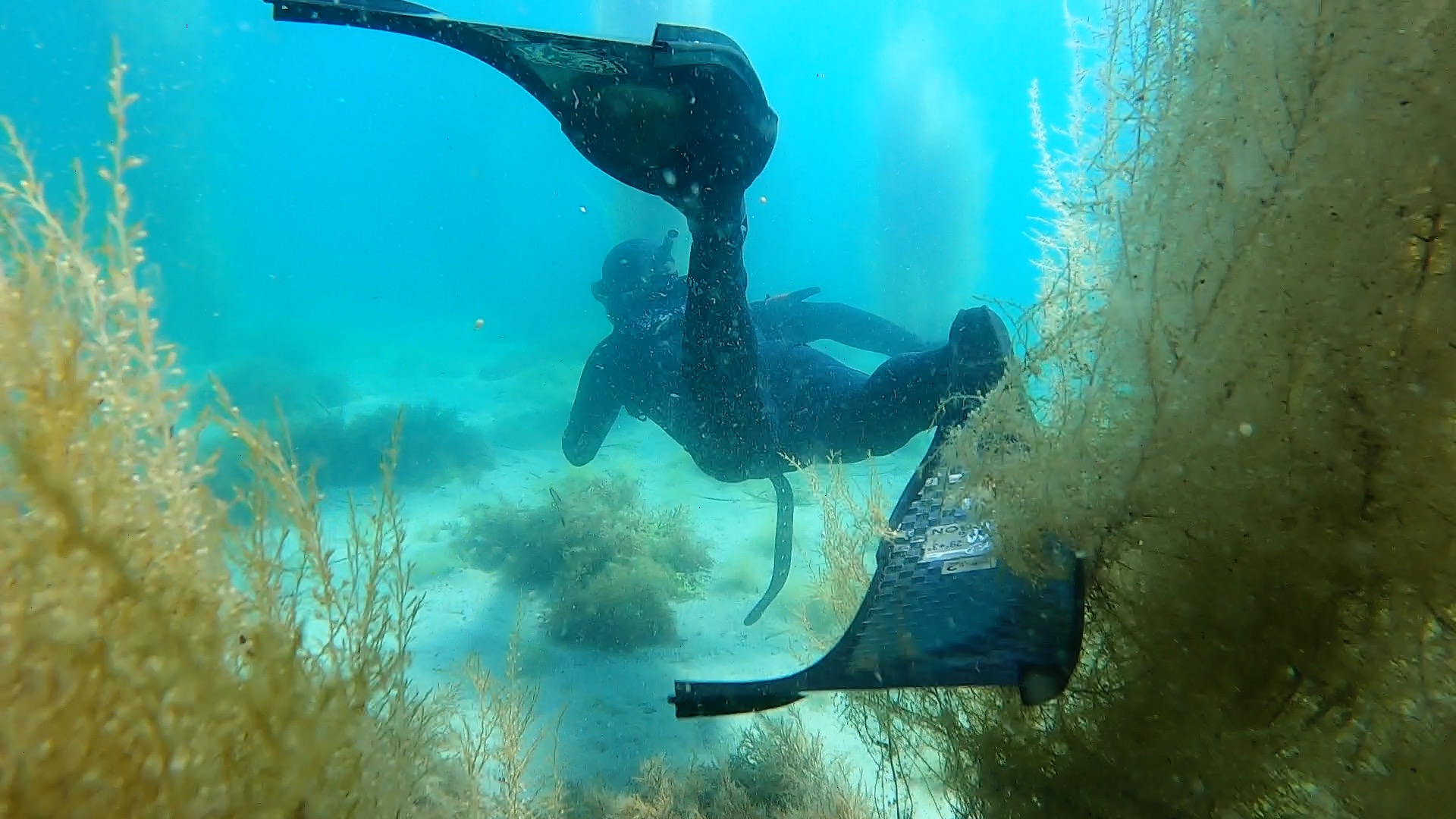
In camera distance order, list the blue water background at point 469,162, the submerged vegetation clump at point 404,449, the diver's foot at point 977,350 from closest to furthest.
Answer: the diver's foot at point 977,350 → the submerged vegetation clump at point 404,449 → the blue water background at point 469,162

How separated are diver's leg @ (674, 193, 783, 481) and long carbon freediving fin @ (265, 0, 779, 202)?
304mm

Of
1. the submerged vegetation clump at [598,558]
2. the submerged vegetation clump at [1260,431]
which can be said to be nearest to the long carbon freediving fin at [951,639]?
the submerged vegetation clump at [1260,431]

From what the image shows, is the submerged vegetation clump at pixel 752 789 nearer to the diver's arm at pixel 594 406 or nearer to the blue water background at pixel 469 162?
the diver's arm at pixel 594 406

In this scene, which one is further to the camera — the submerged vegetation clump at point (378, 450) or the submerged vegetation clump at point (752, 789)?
the submerged vegetation clump at point (378, 450)

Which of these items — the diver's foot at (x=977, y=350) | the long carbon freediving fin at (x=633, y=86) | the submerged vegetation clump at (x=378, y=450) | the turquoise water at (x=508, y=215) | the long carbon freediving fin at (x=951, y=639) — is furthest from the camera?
the submerged vegetation clump at (x=378, y=450)

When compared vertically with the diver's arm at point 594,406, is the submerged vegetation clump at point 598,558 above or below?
below

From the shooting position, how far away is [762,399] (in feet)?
16.7

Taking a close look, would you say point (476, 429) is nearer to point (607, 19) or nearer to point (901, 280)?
point (607, 19)

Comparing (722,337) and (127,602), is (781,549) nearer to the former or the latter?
(722,337)

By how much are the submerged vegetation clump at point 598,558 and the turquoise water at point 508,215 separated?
28 centimetres

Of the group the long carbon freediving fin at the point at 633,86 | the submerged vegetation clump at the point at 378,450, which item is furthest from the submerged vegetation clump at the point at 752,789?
the submerged vegetation clump at the point at 378,450

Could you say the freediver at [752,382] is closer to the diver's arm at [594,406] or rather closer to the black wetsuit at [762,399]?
the black wetsuit at [762,399]

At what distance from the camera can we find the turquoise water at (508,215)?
8.27 metres

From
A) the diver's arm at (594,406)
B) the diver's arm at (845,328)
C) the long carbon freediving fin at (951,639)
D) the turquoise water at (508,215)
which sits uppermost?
the turquoise water at (508,215)
